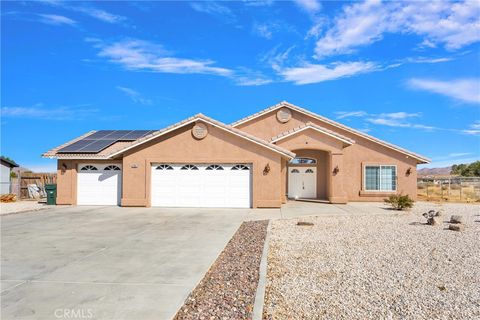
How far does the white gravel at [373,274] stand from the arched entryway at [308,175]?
11.7m

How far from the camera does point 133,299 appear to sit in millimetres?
5379

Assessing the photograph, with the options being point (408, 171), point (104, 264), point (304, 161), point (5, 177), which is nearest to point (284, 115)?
point (304, 161)

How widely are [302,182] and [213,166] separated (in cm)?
778

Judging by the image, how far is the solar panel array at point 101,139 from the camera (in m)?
20.1

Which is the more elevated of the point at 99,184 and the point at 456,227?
the point at 99,184

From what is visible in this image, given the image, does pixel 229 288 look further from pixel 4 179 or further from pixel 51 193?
pixel 4 179

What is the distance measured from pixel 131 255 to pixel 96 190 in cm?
1302

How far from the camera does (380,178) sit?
2312 cm

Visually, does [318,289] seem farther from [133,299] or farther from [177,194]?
[177,194]

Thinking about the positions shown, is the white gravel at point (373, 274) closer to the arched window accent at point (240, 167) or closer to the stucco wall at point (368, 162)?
the arched window accent at point (240, 167)

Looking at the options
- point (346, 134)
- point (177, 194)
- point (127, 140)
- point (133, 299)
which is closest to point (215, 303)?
point (133, 299)

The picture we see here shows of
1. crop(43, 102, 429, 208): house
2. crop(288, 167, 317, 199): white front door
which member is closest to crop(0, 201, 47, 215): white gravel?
crop(43, 102, 429, 208): house

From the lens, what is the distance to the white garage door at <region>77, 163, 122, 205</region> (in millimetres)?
19891

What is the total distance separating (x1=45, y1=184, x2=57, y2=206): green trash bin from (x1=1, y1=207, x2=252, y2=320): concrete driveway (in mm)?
6133
